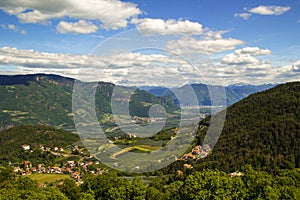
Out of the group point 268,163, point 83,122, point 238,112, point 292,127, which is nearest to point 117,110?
point 83,122

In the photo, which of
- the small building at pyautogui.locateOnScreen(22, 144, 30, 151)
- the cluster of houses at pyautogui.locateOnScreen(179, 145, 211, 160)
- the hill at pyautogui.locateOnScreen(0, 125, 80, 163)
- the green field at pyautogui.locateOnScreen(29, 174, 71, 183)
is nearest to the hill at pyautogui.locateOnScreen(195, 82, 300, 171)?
the cluster of houses at pyautogui.locateOnScreen(179, 145, 211, 160)

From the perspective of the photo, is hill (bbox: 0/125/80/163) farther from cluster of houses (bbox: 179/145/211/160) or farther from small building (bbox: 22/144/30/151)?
cluster of houses (bbox: 179/145/211/160)

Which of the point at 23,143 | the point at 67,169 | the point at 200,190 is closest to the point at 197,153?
the point at 67,169

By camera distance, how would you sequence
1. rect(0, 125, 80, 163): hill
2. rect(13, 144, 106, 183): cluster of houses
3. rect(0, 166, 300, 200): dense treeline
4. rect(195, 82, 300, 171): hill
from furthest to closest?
Result: rect(0, 125, 80, 163): hill, rect(13, 144, 106, 183): cluster of houses, rect(195, 82, 300, 171): hill, rect(0, 166, 300, 200): dense treeline

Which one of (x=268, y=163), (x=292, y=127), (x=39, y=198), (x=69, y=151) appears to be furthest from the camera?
(x=69, y=151)

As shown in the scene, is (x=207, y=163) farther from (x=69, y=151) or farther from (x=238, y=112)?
(x=69, y=151)

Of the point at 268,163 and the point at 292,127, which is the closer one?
the point at 268,163

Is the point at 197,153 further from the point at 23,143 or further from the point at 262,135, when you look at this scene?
the point at 23,143

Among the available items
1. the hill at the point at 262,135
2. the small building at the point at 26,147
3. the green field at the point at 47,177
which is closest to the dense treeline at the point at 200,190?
the hill at the point at 262,135
